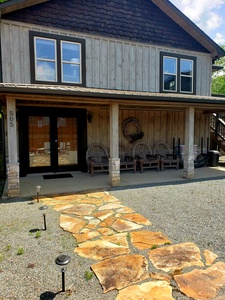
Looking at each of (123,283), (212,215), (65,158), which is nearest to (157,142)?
(65,158)

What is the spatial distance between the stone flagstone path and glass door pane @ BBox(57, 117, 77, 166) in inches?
173

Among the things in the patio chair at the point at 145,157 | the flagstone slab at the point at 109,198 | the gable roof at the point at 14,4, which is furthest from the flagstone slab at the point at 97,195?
the gable roof at the point at 14,4

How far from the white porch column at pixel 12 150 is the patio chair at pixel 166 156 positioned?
17.5ft

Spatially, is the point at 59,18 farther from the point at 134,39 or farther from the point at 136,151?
the point at 136,151

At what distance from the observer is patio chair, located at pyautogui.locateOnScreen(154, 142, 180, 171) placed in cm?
883

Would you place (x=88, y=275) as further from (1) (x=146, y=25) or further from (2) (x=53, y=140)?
(1) (x=146, y=25)

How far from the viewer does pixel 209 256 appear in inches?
111

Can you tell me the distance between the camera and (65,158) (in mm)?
8500

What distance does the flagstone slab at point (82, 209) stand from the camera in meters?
4.33

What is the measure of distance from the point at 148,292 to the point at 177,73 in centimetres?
888

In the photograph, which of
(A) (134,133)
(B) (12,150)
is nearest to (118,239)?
(B) (12,150)

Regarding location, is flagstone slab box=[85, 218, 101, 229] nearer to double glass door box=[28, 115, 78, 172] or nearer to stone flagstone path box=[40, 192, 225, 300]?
stone flagstone path box=[40, 192, 225, 300]

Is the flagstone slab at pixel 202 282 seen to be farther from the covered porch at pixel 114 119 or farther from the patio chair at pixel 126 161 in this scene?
the patio chair at pixel 126 161

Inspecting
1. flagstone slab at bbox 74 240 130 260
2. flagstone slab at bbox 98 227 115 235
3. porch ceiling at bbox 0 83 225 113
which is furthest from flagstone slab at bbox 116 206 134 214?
porch ceiling at bbox 0 83 225 113
